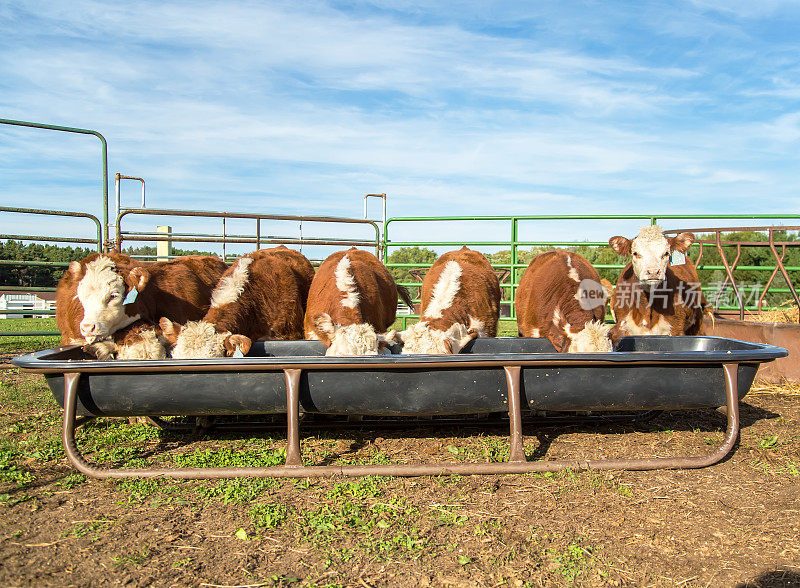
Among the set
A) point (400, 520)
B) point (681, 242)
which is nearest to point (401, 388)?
point (400, 520)

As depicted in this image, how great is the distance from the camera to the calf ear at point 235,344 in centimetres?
448

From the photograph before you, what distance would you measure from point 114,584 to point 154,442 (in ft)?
6.93

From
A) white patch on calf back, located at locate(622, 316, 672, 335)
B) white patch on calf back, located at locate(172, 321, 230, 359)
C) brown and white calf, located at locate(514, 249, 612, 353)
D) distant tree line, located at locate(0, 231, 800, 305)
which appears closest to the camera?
white patch on calf back, located at locate(172, 321, 230, 359)

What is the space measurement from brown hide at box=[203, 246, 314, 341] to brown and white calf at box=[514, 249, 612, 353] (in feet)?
8.19

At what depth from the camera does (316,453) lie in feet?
13.4

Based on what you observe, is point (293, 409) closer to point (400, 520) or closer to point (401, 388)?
point (401, 388)

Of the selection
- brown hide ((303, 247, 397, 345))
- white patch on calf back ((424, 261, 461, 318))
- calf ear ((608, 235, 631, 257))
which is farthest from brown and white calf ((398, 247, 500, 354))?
calf ear ((608, 235, 631, 257))

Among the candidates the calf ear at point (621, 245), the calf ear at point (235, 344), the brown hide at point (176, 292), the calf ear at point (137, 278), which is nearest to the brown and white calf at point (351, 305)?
the calf ear at point (235, 344)

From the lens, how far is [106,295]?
15.3ft

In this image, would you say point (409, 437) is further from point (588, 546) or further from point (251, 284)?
point (251, 284)

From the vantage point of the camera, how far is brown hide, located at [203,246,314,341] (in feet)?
17.4

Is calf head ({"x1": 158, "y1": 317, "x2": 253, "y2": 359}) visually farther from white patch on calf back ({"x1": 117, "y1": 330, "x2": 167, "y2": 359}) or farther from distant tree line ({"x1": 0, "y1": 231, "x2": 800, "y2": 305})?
distant tree line ({"x1": 0, "y1": 231, "x2": 800, "y2": 305})

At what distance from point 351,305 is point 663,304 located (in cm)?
359

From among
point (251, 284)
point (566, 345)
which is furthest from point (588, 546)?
point (251, 284)
